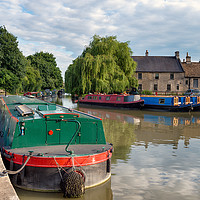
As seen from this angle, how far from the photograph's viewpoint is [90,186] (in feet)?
23.8

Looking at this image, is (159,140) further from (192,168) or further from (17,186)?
(17,186)

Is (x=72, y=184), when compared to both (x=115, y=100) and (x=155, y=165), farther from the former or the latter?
(x=115, y=100)

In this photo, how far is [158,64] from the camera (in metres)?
58.4

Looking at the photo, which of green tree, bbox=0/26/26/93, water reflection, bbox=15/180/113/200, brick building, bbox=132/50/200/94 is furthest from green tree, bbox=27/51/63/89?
water reflection, bbox=15/180/113/200

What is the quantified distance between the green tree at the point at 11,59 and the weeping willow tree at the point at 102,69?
33.0ft

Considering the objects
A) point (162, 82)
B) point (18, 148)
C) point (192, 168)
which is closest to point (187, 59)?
point (162, 82)

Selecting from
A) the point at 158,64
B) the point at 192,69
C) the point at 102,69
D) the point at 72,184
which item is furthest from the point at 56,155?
the point at 192,69

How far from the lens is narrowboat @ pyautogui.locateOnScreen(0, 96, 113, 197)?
6766mm

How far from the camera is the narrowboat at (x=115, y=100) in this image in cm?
3341

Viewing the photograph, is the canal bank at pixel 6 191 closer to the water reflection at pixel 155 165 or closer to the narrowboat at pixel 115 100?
the water reflection at pixel 155 165

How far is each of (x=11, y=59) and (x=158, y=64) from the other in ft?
106

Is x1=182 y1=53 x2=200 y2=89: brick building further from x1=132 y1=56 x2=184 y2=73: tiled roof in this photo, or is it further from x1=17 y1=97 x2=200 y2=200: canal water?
x1=17 y1=97 x2=200 y2=200: canal water

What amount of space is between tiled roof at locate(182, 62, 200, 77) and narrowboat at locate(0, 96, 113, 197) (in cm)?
5269

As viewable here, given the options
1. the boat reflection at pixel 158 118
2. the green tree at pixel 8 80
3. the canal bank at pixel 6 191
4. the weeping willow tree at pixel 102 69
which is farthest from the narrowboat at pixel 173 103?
the canal bank at pixel 6 191
